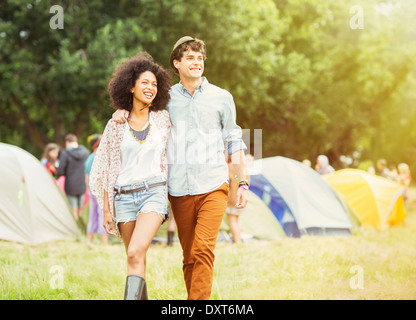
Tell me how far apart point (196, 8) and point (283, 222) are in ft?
27.8

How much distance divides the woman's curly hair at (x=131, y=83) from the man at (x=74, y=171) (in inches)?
242

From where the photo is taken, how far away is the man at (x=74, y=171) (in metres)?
10.0

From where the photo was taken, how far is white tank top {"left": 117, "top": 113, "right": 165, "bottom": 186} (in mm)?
3836

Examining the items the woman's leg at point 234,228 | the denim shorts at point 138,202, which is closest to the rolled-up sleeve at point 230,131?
the denim shorts at point 138,202

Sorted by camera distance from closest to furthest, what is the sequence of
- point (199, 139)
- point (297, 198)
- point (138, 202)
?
point (138, 202) < point (199, 139) < point (297, 198)

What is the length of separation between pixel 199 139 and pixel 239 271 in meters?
2.96

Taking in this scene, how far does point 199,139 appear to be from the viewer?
13.4ft

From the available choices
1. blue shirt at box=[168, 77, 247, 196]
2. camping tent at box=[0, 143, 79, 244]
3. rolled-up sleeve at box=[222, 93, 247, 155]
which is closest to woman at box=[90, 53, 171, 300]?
blue shirt at box=[168, 77, 247, 196]

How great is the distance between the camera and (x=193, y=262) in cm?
407

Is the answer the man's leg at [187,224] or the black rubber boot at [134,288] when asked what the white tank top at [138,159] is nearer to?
the man's leg at [187,224]

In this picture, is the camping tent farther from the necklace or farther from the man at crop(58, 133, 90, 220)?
the necklace

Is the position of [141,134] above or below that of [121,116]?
below

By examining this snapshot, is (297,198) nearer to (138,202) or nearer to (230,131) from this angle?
(230,131)

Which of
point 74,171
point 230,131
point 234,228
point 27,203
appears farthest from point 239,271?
point 74,171
